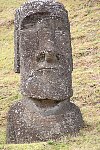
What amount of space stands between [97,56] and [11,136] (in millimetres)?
9541


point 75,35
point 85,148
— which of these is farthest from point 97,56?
point 85,148

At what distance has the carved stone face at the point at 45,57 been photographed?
32.1 feet

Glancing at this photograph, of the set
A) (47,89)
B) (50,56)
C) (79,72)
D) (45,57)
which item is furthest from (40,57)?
(79,72)

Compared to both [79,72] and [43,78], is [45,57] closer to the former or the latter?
[43,78]

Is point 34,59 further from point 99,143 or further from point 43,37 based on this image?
point 99,143

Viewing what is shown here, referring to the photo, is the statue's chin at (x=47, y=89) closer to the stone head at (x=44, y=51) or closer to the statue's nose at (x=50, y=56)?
the stone head at (x=44, y=51)

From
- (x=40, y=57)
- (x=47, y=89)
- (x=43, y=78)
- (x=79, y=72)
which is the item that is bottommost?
(x=79, y=72)

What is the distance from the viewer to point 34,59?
9.93 meters

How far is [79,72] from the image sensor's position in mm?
17500

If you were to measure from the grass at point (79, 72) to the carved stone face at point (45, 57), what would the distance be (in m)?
1.04

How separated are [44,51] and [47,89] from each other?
0.76 m

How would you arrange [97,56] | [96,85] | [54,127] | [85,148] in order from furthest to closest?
[97,56], [96,85], [54,127], [85,148]

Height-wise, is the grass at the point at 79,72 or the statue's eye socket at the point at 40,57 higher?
the statue's eye socket at the point at 40,57

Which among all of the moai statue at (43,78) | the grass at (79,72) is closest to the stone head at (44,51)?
the moai statue at (43,78)
